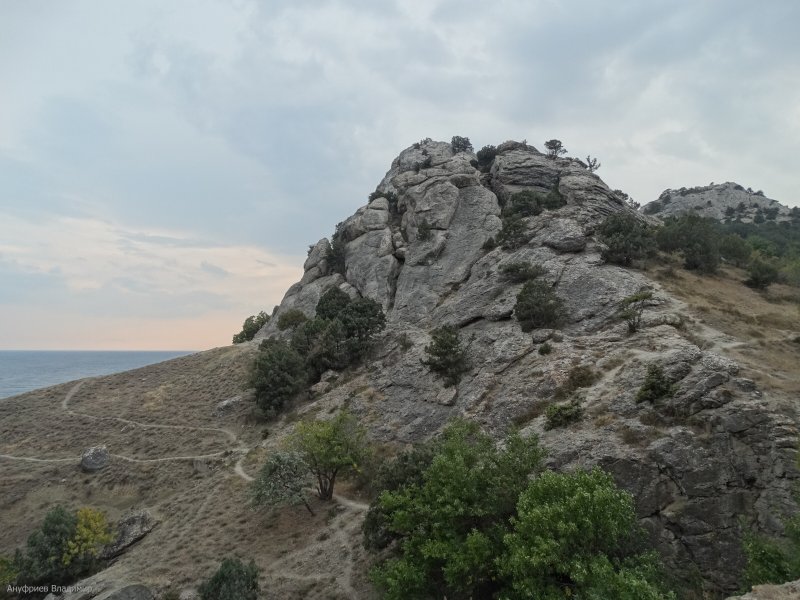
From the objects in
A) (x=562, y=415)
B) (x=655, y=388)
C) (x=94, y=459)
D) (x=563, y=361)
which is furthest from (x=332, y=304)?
(x=655, y=388)

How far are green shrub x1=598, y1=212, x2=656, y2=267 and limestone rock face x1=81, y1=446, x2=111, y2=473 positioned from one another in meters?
57.8

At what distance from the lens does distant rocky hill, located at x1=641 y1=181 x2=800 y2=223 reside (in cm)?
11119

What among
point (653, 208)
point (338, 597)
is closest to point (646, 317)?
point (338, 597)

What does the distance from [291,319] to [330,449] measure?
3909 centimetres

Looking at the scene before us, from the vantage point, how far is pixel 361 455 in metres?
33.7

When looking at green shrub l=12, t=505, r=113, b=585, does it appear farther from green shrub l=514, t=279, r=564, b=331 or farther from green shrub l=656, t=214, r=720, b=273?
green shrub l=656, t=214, r=720, b=273

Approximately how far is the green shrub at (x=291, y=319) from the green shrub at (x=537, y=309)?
36.3 meters

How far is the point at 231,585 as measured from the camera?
23141 mm

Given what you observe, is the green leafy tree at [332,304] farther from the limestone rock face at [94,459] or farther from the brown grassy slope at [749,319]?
the brown grassy slope at [749,319]

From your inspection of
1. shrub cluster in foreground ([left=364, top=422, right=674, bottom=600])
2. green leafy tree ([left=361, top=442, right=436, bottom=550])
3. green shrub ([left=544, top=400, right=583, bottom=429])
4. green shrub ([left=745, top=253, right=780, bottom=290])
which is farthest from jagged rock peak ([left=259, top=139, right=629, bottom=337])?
shrub cluster in foreground ([left=364, top=422, right=674, bottom=600])

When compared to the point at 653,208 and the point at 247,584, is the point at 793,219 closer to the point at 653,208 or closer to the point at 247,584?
the point at 653,208

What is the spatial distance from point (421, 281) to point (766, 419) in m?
44.2

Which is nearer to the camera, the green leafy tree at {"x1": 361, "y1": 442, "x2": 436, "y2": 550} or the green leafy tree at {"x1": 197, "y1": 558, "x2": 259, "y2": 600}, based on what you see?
the green leafy tree at {"x1": 197, "y1": 558, "x2": 259, "y2": 600}

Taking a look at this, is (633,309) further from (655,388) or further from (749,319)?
(655,388)
